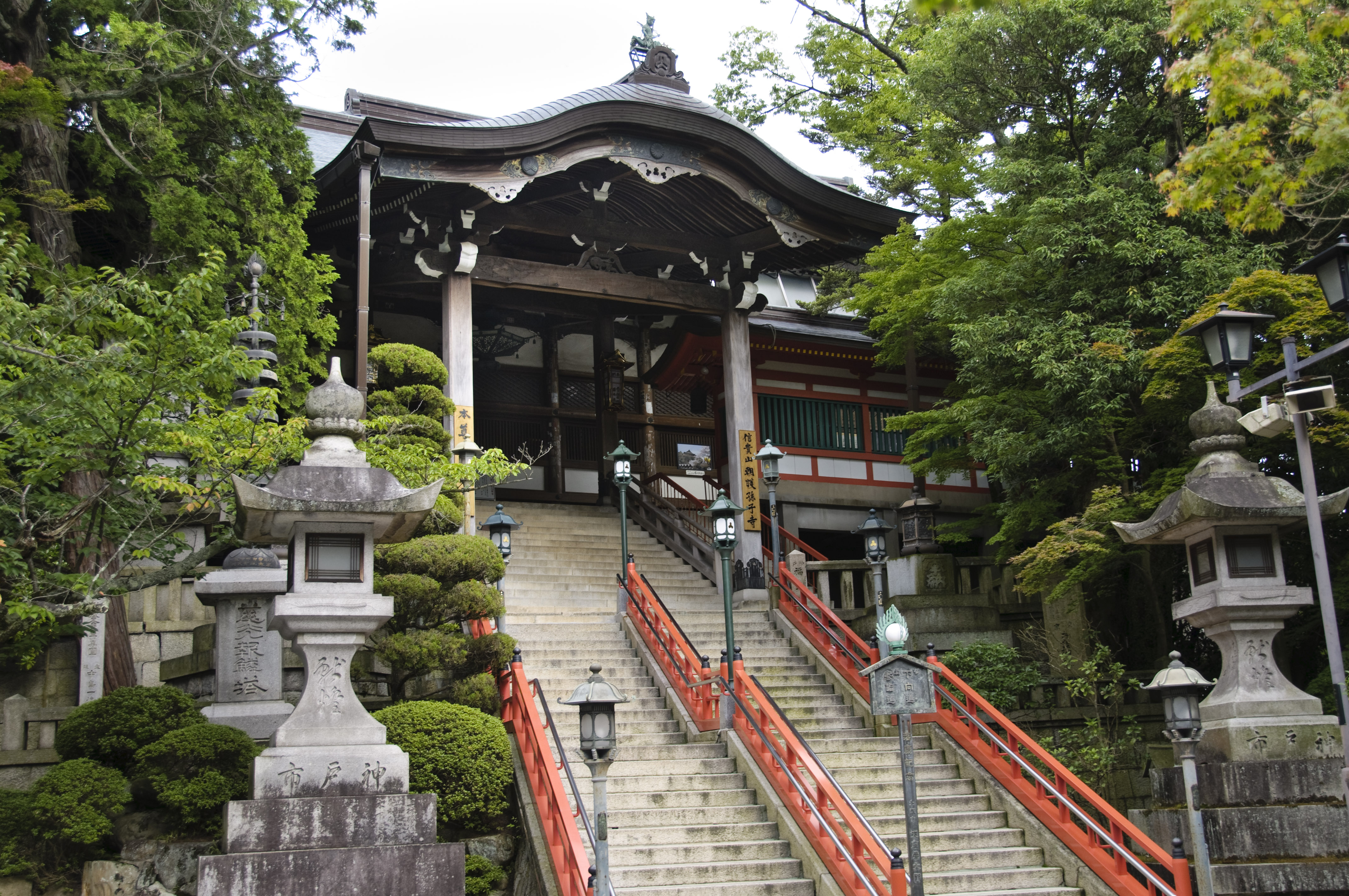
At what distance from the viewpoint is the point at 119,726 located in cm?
905

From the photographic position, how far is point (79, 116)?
1357 cm

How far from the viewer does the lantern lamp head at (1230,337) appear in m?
8.68

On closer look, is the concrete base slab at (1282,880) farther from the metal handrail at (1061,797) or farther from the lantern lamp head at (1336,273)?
the lantern lamp head at (1336,273)

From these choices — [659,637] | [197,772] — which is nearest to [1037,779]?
[659,637]

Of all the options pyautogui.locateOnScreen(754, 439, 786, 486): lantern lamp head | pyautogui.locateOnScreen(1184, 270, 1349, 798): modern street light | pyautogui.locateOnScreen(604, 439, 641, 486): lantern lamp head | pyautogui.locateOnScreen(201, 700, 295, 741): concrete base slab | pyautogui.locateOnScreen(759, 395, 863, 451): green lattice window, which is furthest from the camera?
pyautogui.locateOnScreen(759, 395, 863, 451): green lattice window

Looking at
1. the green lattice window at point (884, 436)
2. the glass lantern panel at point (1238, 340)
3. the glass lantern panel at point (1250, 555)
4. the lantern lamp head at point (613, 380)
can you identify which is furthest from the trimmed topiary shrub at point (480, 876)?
the green lattice window at point (884, 436)

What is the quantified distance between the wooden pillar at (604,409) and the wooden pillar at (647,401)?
1.75 feet

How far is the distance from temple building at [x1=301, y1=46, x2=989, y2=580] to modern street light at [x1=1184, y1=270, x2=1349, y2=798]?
7.93 metres

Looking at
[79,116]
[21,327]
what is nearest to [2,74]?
[79,116]

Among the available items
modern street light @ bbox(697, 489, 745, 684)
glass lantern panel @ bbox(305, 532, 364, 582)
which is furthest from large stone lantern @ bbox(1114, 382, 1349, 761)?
glass lantern panel @ bbox(305, 532, 364, 582)

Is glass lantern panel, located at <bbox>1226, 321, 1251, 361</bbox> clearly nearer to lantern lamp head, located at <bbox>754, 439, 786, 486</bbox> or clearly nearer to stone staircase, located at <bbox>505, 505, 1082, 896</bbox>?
stone staircase, located at <bbox>505, 505, 1082, 896</bbox>

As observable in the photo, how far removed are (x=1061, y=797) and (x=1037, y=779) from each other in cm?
68

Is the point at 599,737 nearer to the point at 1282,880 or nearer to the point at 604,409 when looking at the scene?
the point at 1282,880

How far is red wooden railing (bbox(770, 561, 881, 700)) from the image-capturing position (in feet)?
42.4
